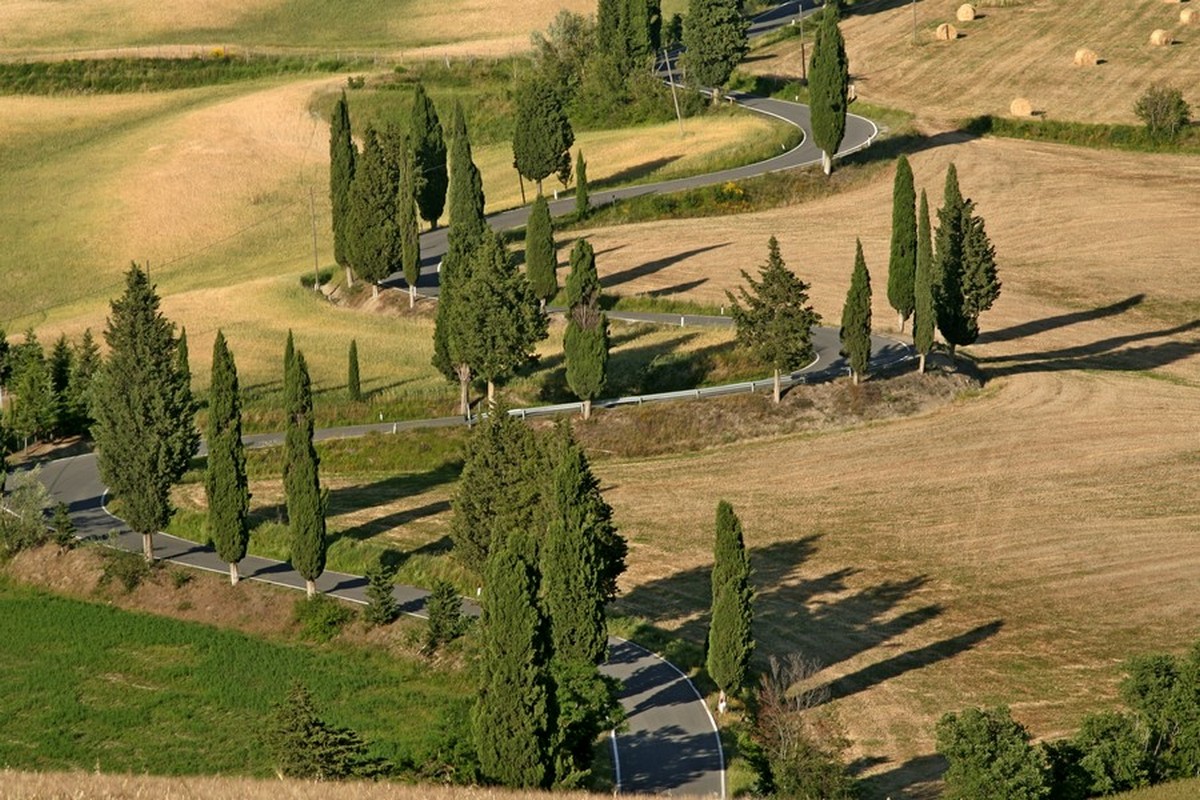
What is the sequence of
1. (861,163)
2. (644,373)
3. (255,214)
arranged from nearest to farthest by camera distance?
1. (644,373)
2. (861,163)
3. (255,214)

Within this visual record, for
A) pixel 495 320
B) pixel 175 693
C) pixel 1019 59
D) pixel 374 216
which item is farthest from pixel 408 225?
pixel 1019 59

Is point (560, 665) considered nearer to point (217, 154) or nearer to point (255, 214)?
point (255, 214)

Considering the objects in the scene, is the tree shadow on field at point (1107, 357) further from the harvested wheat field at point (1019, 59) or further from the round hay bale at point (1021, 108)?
the round hay bale at point (1021, 108)

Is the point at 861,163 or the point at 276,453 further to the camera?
the point at 861,163

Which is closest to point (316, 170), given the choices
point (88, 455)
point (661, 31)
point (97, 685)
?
point (661, 31)

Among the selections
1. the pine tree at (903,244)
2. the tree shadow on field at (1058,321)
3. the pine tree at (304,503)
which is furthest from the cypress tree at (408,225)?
the pine tree at (304,503)

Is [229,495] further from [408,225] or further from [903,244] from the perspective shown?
[408,225]

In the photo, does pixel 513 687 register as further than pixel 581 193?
No
